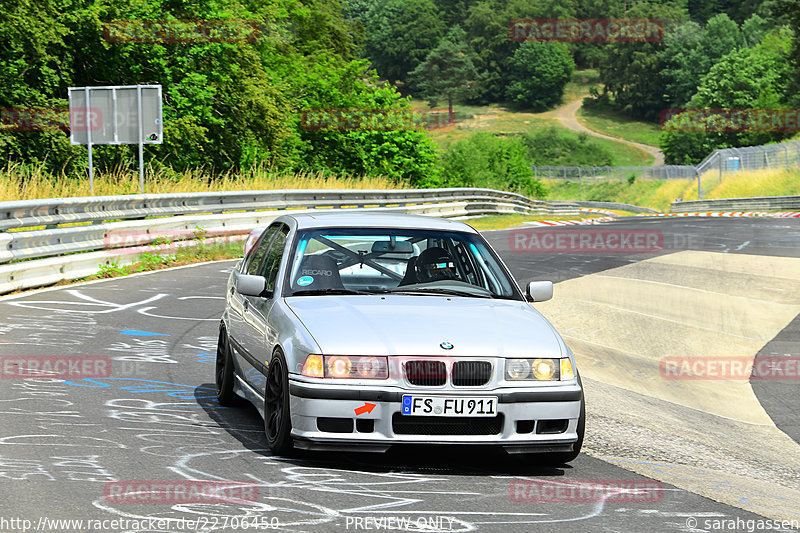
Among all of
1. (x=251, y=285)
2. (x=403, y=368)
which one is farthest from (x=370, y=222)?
(x=403, y=368)

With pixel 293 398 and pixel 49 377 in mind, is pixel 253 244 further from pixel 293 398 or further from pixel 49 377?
pixel 293 398

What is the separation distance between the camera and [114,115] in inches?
904

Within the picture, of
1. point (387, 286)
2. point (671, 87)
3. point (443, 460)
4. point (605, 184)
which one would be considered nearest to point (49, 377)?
point (387, 286)

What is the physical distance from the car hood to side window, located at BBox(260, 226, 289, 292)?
55cm

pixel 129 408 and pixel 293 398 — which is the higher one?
pixel 293 398

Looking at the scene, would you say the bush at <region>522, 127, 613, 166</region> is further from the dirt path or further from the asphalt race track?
the asphalt race track

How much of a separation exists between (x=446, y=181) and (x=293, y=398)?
55.0 metres

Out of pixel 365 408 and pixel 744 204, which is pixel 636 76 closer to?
pixel 744 204

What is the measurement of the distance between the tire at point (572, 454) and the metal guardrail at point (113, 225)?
9532 millimetres

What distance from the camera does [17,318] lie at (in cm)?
1203

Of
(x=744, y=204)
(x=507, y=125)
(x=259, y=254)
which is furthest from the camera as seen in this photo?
(x=507, y=125)

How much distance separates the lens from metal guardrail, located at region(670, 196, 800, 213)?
53.5 meters

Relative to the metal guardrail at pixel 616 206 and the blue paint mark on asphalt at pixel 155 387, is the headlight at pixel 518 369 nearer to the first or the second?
the blue paint mark on asphalt at pixel 155 387

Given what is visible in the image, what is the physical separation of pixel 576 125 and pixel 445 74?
84.8 ft
